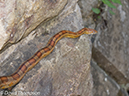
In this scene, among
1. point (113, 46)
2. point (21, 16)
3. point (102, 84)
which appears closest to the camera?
point (21, 16)

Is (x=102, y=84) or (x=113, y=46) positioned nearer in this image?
(x=102, y=84)

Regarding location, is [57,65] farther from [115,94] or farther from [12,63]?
[115,94]

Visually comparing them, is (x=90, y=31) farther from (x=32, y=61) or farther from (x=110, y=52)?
(x=32, y=61)

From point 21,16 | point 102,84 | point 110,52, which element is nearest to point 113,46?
point 110,52

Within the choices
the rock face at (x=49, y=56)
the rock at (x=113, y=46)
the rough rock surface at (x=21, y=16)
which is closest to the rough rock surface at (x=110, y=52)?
the rock at (x=113, y=46)

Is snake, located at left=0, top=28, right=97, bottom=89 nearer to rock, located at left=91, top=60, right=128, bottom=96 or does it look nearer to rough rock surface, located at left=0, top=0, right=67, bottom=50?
rough rock surface, located at left=0, top=0, right=67, bottom=50

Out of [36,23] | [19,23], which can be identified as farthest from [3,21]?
[36,23]

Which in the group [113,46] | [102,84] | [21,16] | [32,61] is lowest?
[102,84]
